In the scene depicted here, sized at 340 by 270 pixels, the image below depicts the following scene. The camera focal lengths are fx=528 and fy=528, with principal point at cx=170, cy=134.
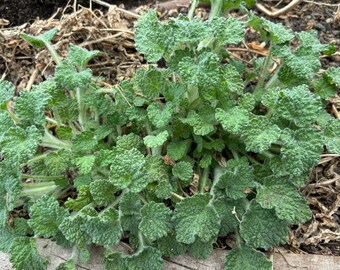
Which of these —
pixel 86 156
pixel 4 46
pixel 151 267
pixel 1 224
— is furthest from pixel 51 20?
pixel 151 267

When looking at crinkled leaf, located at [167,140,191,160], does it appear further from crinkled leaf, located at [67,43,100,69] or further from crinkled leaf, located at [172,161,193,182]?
crinkled leaf, located at [67,43,100,69]

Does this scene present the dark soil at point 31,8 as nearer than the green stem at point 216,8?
No

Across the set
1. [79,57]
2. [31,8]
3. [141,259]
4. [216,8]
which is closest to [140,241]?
[141,259]

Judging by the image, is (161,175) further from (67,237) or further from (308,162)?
(308,162)

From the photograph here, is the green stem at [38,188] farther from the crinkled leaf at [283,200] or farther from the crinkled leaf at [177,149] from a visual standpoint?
the crinkled leaf at [283,200]

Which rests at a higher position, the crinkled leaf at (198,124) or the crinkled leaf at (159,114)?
the crinkled leaf at (159,114)

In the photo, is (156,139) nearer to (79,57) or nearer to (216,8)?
(79,57)

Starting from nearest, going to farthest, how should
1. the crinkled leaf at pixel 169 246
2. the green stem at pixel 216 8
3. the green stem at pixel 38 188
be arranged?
the crinkled leaf at pixel 169 246 → the green stem at pixel 38 188 → the green stem at pixel 216 8

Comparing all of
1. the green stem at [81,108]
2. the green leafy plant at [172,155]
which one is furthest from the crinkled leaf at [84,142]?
the green stem at [81,108]

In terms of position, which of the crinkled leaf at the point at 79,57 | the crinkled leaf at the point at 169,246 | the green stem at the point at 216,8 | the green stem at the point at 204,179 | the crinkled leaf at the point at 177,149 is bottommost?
the crinkled leaf at the point at 169,246
